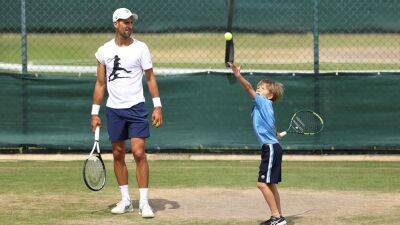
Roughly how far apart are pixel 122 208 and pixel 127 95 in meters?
1.08

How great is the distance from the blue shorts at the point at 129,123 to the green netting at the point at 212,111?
400 centimetres

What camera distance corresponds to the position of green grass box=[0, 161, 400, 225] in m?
9.08

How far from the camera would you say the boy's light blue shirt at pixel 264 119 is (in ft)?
28.6

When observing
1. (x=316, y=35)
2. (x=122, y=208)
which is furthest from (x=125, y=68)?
(x=316, y=35)

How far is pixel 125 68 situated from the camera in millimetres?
9305

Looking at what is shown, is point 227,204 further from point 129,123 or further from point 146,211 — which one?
point 129,123

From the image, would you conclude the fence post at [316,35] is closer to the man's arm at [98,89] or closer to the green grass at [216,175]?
the green grass at [216,175]

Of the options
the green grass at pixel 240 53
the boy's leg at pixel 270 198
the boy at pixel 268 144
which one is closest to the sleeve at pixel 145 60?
the boy at pixel 268 144

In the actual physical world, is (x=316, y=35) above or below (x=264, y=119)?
above

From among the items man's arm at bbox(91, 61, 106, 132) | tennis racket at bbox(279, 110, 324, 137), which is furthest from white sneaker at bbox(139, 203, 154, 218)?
tennis racket at bbox(279, 110, 324, 137)

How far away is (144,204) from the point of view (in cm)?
917

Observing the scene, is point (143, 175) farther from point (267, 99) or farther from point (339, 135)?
point (339, 135)

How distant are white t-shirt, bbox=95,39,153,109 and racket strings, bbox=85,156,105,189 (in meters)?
0.56

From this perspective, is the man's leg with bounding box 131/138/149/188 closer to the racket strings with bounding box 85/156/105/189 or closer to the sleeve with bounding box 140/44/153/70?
the racket strings with bounding box 85/156/105/189
